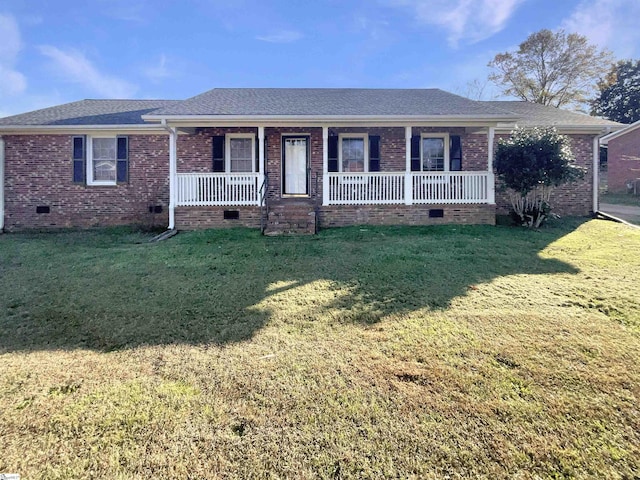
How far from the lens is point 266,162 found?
11.6 meters

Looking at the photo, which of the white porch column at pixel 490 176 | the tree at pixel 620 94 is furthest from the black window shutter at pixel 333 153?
the tree at pixel 620 94

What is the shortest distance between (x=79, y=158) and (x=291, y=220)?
7.43 meters

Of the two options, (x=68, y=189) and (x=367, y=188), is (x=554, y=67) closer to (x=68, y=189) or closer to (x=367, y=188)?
(x=367, y=188)

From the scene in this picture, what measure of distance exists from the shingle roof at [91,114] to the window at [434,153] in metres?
9.21

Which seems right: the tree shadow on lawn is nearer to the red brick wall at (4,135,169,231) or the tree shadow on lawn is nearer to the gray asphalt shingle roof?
the red brick wall at (4,135,169,231)

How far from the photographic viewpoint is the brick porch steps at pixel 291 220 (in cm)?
930

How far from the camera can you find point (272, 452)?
85.1 inches

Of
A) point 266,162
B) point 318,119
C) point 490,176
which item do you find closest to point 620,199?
point 490,176

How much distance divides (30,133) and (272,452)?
1338cm

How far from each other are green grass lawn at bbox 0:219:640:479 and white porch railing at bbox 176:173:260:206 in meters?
4.29

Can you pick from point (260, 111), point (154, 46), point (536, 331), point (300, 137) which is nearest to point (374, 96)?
point (300, 137)

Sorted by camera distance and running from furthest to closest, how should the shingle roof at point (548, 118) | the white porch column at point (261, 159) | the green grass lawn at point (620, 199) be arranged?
the green grass lawn at point (620, 199)
the shingle roof at point (548, 118)
the white porch column at point (261, 159)

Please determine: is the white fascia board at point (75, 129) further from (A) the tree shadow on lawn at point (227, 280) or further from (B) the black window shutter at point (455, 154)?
(B) the black window shutter at point (455, 154)

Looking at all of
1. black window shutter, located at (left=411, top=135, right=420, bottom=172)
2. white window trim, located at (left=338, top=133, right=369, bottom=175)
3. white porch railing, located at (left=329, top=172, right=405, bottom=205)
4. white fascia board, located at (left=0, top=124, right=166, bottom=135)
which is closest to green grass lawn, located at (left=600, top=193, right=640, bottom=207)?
black window shutter, located at (left=411, top=135, right=420, bottom=172)
